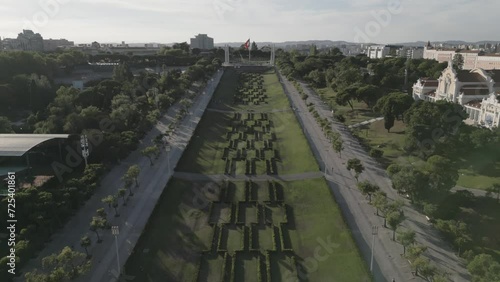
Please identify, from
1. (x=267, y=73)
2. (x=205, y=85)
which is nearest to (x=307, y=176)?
(x=205, y=85)

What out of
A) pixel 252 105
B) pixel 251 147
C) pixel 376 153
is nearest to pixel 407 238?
pixel 376 153

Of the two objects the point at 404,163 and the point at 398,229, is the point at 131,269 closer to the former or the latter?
the point at 398,229

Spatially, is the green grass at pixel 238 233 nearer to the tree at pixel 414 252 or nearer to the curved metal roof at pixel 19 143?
the tree at pixel 414 252

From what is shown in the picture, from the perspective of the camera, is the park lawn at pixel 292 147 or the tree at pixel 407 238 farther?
the park lawn at pixel 292 147

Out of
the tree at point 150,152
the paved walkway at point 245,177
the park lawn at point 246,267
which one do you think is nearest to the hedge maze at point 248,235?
the park lawn at point 246,267

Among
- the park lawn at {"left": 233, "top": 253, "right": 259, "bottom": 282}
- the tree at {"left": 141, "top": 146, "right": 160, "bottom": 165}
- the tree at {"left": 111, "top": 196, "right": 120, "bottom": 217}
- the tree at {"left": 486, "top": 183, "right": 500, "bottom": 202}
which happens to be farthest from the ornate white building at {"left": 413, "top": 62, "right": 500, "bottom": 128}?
the tree at {"left": 111, "top": 196, "right": 120, "bottom": 217}
